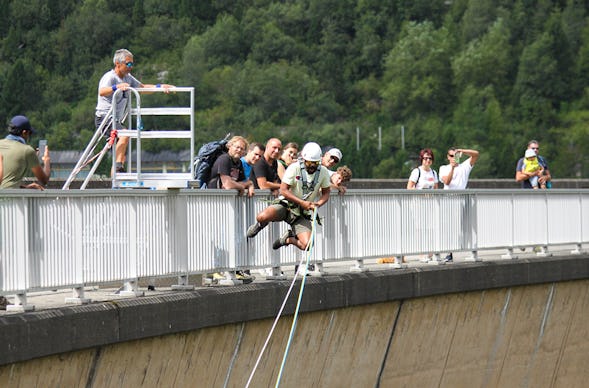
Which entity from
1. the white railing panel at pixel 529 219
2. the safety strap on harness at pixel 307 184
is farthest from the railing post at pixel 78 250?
the white railing panel at pixel 529 219

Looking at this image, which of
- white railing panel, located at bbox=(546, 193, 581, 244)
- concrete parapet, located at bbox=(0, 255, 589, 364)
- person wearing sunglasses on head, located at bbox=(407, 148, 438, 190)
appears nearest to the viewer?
concrete parapet, located at bbox=(0, 255, 589, 364)

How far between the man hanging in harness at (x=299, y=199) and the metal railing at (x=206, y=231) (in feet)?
1.23

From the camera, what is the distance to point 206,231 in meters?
13.5

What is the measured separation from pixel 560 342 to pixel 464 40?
148004 millimetres

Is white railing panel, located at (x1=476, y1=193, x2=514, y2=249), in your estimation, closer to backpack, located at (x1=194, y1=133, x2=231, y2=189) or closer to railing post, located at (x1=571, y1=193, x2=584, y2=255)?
railing post, located at (x1=571, y1=193, x2=584, y2=255)

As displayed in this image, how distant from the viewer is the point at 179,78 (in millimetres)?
148875

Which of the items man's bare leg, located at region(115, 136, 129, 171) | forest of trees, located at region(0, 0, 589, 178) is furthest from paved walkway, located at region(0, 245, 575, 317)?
forest of trees, located at region(0, 0, 589, 178)

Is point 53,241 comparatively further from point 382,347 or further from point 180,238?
point 382,347

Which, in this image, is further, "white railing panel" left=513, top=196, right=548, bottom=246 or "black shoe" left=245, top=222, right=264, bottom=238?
"white railing panel" left=513, top=196, right=548, bottom=246

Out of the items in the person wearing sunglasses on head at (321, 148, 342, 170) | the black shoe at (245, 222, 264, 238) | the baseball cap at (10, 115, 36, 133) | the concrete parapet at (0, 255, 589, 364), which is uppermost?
the baseball cap at (10, 115, 36, 133)

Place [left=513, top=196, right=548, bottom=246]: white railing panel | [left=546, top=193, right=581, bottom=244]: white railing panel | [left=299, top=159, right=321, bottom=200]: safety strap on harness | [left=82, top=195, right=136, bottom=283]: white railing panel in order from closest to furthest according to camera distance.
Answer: [left=82, top=195, right=136, bottom=283]: white railing panel
[left=299, top=159, right=321, bottom=200]: safety strap on harness
[left=513, top=196, right=548, bottom=246]: white railing panel
[left=546, top=193, right=581, bottom=244]: white railing panel

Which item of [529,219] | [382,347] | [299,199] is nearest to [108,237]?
[299,199]

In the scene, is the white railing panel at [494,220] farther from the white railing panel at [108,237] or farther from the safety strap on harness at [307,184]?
the white railing panel at [108,237]

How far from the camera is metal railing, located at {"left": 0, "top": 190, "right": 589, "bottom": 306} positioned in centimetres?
1090
